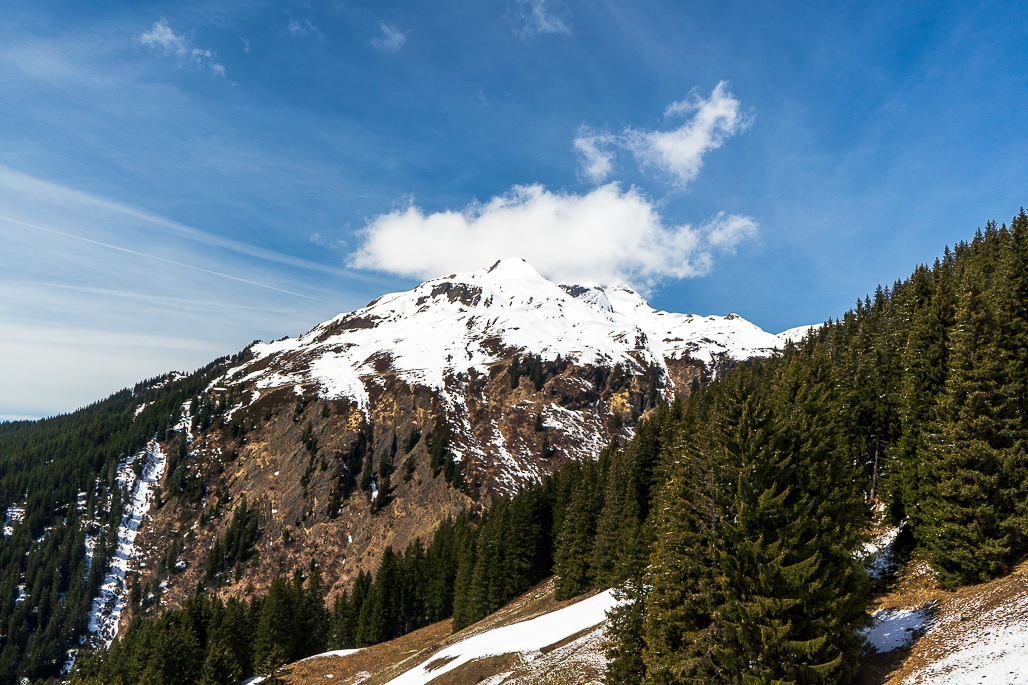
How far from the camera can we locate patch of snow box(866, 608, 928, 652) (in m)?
23.8

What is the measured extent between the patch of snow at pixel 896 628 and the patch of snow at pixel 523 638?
54.9ft

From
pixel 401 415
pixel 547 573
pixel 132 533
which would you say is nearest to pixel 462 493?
pixel 401 415

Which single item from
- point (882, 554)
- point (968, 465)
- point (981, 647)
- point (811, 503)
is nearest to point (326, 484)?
point (882, 554)

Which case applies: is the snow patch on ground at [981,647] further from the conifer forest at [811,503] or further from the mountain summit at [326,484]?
the mountain summit at [326,484]

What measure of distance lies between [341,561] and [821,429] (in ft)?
496

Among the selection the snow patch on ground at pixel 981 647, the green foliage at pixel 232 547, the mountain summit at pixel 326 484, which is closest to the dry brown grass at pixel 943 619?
the snow patch on ground at pixel 981 647

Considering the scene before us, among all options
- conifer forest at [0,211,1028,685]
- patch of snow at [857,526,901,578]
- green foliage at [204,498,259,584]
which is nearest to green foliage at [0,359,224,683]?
green foliage at [204,498,259,584]

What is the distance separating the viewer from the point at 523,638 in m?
41.9

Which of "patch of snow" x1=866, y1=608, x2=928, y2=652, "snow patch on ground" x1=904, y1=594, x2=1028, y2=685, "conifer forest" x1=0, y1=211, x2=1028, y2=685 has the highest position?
"conifer forest" x1=0, y1=211, x2=1028, y2=685

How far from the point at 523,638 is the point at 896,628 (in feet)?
88.3

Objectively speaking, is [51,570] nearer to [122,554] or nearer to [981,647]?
[122,554]

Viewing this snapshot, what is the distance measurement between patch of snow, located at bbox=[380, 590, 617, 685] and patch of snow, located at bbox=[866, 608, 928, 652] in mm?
16721

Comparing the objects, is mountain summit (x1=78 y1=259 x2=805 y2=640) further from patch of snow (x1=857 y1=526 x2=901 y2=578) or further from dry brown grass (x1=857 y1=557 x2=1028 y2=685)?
dry brown grass (x1=857 y1=557 x2=1028 y2=685)

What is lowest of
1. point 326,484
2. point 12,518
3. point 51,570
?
point 51,570
